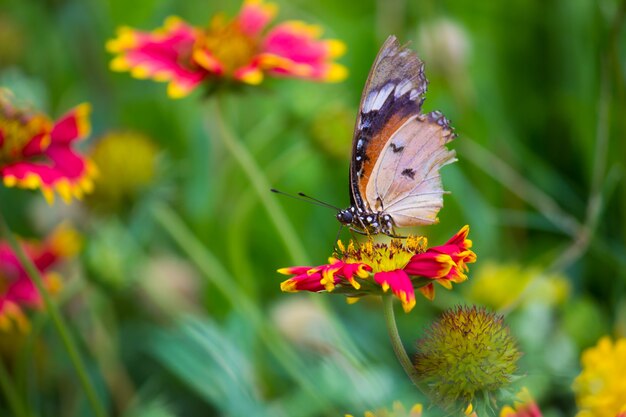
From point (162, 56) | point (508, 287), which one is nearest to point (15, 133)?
point (162, 56)

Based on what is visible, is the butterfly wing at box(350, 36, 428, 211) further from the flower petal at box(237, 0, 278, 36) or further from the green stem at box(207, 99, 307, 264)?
the flower petal at box(237, 0, 278, 36)

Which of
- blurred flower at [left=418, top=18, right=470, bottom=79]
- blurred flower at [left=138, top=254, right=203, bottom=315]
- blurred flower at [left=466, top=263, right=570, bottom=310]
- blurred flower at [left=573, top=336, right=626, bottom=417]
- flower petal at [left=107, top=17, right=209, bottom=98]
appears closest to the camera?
blurred flower at [left=573, top=336, right=626, bottom=417]

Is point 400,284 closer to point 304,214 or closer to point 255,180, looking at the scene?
point 255,180

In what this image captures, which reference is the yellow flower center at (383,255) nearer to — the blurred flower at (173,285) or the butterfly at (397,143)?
the butterfly at (397,143)

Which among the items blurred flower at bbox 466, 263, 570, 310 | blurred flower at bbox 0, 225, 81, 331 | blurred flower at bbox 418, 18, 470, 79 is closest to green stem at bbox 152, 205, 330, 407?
blurred flower at bbox 0, 225, 81, 331

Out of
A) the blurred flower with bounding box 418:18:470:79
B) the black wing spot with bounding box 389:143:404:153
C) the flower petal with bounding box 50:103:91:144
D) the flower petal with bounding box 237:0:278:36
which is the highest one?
the blurred flower with bounding box 418:18:470:79
